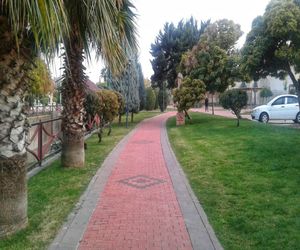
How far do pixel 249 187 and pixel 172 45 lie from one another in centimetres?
2948

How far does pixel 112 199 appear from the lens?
23.9 ft

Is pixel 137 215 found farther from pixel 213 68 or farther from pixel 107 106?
pixel 213 68

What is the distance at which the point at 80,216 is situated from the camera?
622cm

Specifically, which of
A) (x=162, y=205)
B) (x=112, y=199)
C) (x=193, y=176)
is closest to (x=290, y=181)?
(x=193, y=176)

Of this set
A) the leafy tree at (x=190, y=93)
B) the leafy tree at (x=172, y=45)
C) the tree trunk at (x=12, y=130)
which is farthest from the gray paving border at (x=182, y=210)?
the leafy tree at (x=172, y=45)

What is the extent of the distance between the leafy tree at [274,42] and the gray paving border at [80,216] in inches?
408

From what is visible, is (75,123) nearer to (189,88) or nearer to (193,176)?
(193,176)

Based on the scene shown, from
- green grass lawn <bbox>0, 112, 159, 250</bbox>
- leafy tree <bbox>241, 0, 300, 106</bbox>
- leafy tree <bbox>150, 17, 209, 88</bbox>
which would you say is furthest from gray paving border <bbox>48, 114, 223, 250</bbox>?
leafy tree <bbox>150, 17, 209, 88</bbox>

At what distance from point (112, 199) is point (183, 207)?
1.28 m

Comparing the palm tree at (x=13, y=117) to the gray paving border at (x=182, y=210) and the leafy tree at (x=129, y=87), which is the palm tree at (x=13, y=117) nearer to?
the gray paving border at (x=182, y=210)

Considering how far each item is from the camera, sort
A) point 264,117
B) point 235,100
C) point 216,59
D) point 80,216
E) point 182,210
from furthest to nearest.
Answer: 1. point 264,117
2. point 216,59
3. point 235,100
4. point 182,210
5. point 80,216

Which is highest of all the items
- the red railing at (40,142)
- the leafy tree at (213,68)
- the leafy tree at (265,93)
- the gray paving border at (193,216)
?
the leafy tree at (213,68)

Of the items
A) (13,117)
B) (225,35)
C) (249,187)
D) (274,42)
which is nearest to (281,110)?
(225,35)

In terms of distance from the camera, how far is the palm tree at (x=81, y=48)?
6.49 metres
